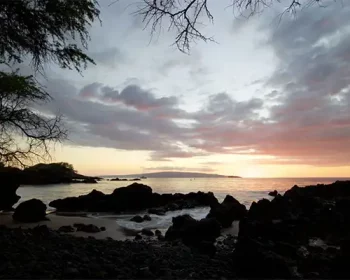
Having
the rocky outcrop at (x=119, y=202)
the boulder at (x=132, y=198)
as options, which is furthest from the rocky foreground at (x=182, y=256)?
the boulder at (x=132, y=198)

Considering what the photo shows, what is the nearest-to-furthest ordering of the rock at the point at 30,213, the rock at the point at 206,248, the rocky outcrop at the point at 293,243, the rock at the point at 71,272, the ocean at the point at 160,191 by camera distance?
the rock at the point at 71,272 < the rocky outcrop at the point at 293,243 < the rock at the point at 206,248 < the rock at the point at 30,213 < the ocean at the point at 160,191

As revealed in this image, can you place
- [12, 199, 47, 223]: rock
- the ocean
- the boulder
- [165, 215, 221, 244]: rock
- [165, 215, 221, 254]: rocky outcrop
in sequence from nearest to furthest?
[165, 215, 221, 254]: rocky outcrop, [165, 215, 221, 244]: rock, [12, 199, 47, 223]: rock, the ocean, the boulder

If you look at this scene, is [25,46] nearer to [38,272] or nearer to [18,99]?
[38,272]

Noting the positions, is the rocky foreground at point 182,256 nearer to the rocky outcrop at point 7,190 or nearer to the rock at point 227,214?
the rock at point 227,214

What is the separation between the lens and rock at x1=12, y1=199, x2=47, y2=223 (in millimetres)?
17203

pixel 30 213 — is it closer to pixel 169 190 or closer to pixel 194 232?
pixel 194 232

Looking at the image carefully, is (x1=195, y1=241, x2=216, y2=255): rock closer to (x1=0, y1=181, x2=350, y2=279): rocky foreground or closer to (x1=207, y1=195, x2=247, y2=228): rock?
(x1=0, y1=181, x2=350, y2=279): rocky foreground

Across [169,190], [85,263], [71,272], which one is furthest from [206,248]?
[169,190]

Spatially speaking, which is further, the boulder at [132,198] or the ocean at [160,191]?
the boulder at [132,198]

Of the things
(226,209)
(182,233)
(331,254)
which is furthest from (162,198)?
(331,254)

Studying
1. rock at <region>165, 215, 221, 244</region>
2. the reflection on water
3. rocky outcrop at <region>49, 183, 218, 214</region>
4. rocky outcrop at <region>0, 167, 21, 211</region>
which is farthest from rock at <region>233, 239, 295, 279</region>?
the reflection on water

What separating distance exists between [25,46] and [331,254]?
10.6m

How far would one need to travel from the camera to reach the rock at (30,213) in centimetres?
1720

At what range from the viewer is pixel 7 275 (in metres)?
4.57
